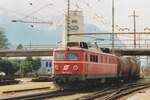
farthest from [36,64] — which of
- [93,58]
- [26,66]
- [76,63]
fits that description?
[76,63]

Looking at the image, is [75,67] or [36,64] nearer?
[75,67]

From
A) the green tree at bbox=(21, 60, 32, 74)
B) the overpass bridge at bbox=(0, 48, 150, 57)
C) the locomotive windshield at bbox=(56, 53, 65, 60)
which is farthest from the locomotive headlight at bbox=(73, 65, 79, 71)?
the green tree at bbox=(21, 60, 32, 74)

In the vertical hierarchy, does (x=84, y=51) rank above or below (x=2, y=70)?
above

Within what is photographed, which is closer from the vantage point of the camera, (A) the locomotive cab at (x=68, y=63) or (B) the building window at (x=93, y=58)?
(A) the locomotive cab at (x=68, y=63)

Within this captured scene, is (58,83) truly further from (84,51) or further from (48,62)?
(48,62)

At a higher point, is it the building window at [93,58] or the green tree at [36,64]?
the building window at [93,58]

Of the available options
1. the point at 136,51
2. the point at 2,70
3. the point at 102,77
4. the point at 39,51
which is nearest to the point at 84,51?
the point at 102,77

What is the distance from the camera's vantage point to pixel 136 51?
236ft

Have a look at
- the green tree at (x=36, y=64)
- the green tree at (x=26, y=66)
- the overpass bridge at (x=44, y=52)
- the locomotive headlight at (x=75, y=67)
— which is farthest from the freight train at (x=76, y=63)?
the green tree at (x=36, y=64)

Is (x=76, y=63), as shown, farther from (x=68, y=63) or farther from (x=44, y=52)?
(x=44, y=52)

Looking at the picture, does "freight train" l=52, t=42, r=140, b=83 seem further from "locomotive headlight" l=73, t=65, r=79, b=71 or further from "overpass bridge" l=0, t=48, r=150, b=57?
"overpass bridge" l=0, t=48, r=150, b=57

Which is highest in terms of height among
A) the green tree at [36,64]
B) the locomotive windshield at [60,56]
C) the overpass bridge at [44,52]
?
the locomotive windshield at [60,56]

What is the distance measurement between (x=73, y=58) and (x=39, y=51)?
44.3m

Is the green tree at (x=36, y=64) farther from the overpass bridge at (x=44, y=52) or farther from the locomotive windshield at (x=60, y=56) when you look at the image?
the locomotive windshield at (x=60, y=56)
